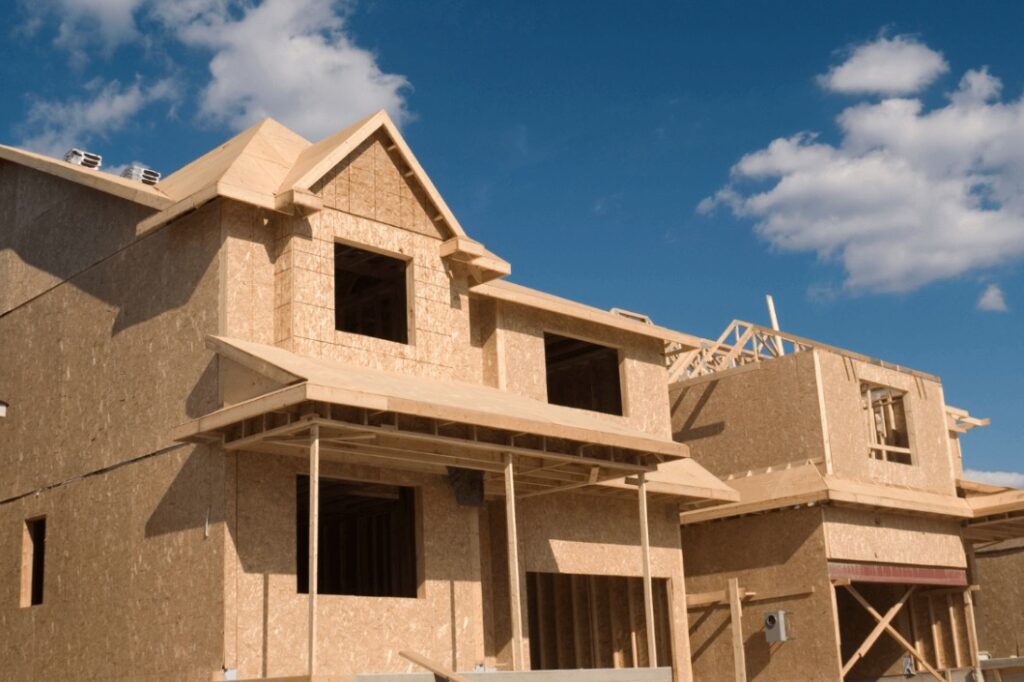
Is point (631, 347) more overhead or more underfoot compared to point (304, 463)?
more overhead

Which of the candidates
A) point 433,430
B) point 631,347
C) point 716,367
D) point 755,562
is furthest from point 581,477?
point 716,367

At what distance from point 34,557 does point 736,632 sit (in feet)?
45.9

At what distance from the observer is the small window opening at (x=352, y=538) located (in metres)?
22.9

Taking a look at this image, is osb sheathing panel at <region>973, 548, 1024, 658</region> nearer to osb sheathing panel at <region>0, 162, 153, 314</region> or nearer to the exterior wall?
the exterior wall

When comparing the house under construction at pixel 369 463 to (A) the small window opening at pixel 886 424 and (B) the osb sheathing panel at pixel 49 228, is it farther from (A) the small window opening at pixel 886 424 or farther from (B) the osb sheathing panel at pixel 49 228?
(A) the small window opening at pixel 886 424

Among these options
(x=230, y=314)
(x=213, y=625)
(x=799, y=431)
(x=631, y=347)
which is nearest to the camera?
(x=213, y=625)

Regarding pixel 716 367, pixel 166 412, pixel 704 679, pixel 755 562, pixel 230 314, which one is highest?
pixel 716 367

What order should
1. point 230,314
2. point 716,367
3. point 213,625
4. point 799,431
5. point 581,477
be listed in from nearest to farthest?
point 213,625
point 230,314
point 581,477
point 799,431
point 716,367

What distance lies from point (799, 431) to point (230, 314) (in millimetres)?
14443

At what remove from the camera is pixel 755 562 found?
87.6ft

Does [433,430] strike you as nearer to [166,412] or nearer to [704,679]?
[166,412]

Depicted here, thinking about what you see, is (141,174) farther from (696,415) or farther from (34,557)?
(696,415)

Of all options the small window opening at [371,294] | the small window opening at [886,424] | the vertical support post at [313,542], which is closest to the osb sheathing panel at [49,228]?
the small window opening at [371,294]

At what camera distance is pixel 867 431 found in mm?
28328
